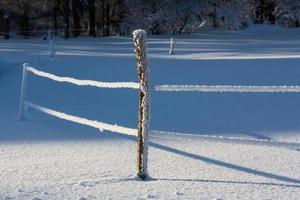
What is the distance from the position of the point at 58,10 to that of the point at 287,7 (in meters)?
19.5

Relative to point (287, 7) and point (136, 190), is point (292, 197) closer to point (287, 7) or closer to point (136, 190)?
point (136, 190)

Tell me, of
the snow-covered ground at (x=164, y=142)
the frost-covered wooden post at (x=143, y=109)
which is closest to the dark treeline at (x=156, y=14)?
the snow-covered ground at (x=164, y=142)

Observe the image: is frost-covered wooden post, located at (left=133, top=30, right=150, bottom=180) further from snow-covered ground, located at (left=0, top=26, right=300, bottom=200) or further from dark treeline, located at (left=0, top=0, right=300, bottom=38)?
dark treeline, located at (left=0, top=0, right=300, bottom=38)

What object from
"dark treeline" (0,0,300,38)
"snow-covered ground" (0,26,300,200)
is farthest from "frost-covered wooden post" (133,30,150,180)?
"dark treeline" (0,0,300,38)

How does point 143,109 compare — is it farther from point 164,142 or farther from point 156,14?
point 156,14

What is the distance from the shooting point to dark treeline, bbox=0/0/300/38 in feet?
159

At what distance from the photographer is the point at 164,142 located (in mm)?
8133

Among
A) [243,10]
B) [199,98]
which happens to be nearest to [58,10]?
[243,10]

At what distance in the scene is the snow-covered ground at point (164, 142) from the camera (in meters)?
5.84

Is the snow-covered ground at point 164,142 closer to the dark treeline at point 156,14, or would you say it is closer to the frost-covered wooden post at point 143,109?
the frost-covered wooden post at point 143,109

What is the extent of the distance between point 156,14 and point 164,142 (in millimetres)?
41219

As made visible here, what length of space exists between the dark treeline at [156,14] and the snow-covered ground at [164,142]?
31699 millimetres

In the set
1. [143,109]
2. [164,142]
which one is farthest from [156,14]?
[143,109]

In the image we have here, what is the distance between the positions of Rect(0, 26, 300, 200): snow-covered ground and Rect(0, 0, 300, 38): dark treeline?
31.7 metres
